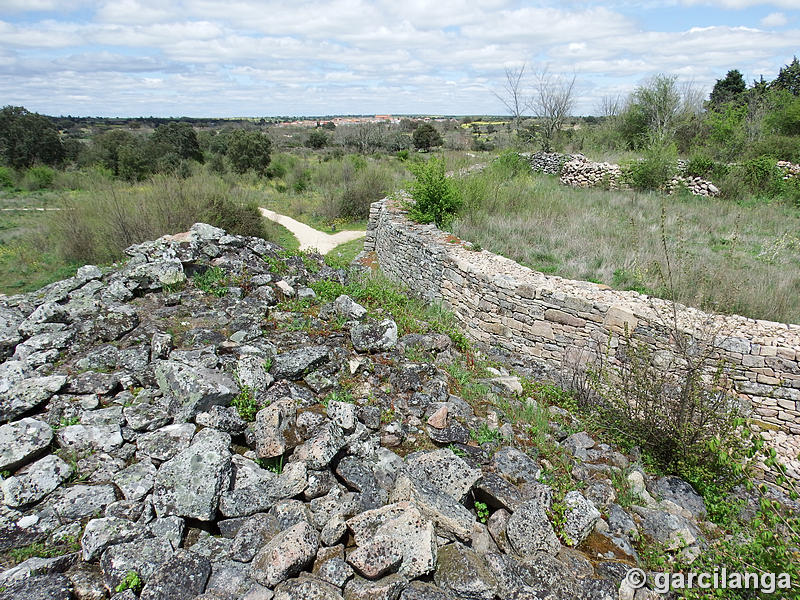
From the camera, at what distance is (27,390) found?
368 cm

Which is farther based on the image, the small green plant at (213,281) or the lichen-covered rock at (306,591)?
the small green plant at (213,281)

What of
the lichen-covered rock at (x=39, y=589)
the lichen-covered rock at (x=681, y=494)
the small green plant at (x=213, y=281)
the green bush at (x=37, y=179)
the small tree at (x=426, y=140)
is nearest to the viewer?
the lichen-covered rock at (x=39, y=589)

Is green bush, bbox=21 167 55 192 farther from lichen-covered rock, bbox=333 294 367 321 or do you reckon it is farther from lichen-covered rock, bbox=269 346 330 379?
lichen-covered rock, bbox=269 346 330 379

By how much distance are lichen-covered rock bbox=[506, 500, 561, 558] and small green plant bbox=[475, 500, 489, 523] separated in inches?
9.2

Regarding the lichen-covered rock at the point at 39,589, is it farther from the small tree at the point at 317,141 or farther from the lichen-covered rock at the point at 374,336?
the small tree at the point at 317,141

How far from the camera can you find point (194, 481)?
9.68 feet

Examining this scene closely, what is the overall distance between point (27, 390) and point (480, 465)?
382cm

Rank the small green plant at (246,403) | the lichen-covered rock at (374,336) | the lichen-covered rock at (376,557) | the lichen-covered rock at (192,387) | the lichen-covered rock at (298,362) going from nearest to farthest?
1. the lichen-covered rock at (376,557)
2. the lichen-covered rock at (192,387)
3. the small green plant at (246,403)
4. the lichen-covered rock at (298,362)
5. the lichen-covered rock at (374,336)

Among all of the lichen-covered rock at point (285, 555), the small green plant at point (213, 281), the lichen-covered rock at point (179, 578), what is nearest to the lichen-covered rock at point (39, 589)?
the lichen-covered rock at point (179, 578)

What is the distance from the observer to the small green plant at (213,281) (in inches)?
236

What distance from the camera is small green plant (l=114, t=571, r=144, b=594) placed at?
246 cm

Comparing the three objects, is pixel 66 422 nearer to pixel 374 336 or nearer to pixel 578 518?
pixel 374 336

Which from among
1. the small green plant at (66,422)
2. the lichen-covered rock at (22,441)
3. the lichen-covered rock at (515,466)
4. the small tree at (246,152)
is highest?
the small tree at (246,152)

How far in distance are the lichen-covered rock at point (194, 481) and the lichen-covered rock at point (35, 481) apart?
691mm
